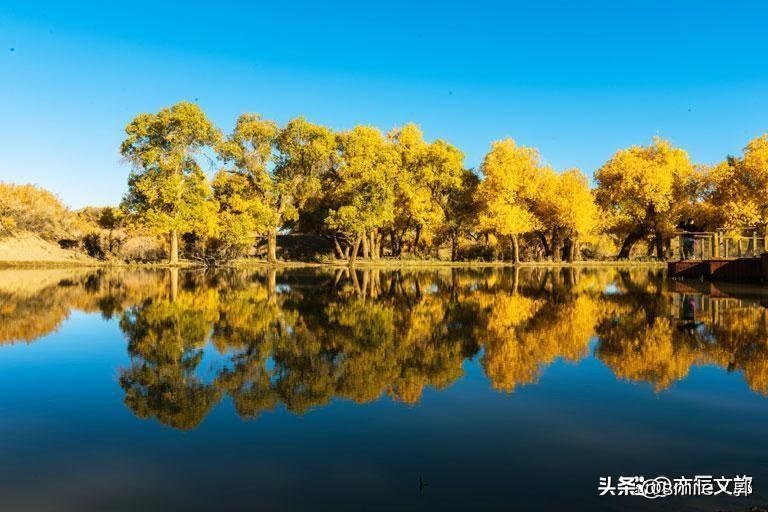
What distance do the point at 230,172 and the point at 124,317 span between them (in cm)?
4454

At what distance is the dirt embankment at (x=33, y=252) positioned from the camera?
61.3 metres

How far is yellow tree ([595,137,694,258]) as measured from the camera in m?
65.4

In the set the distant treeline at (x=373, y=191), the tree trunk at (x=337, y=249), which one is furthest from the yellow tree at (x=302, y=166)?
the tree trunk at (x=337, y=249)

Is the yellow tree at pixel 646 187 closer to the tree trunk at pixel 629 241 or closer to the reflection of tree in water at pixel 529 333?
the tree trunk at pixel 629 241

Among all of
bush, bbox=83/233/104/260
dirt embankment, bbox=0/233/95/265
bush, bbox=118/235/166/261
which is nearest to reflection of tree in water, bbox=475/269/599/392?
bush, bbox=118/235/166/261

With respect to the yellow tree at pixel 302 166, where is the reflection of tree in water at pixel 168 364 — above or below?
below

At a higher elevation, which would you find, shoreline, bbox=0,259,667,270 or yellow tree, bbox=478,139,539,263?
yellow tree, bbox=478,139,539,263

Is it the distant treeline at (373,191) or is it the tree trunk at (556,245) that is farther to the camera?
the tree trunk at (556,245)

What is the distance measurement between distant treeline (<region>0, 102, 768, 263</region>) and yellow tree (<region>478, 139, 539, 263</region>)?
0.14m

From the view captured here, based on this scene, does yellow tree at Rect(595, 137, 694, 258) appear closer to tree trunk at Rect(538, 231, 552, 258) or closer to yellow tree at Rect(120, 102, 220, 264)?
tree trunk at Rect(538, 231, 552, 258)

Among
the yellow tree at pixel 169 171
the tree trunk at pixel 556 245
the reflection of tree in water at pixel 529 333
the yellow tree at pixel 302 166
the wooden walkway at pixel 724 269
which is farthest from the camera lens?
the tree trunk at pixel 556 245

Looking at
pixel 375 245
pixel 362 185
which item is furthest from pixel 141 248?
pixel 362 185

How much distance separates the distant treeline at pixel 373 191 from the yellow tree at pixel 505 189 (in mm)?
136

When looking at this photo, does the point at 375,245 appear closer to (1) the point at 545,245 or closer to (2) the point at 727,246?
(1) the point at 545,245
